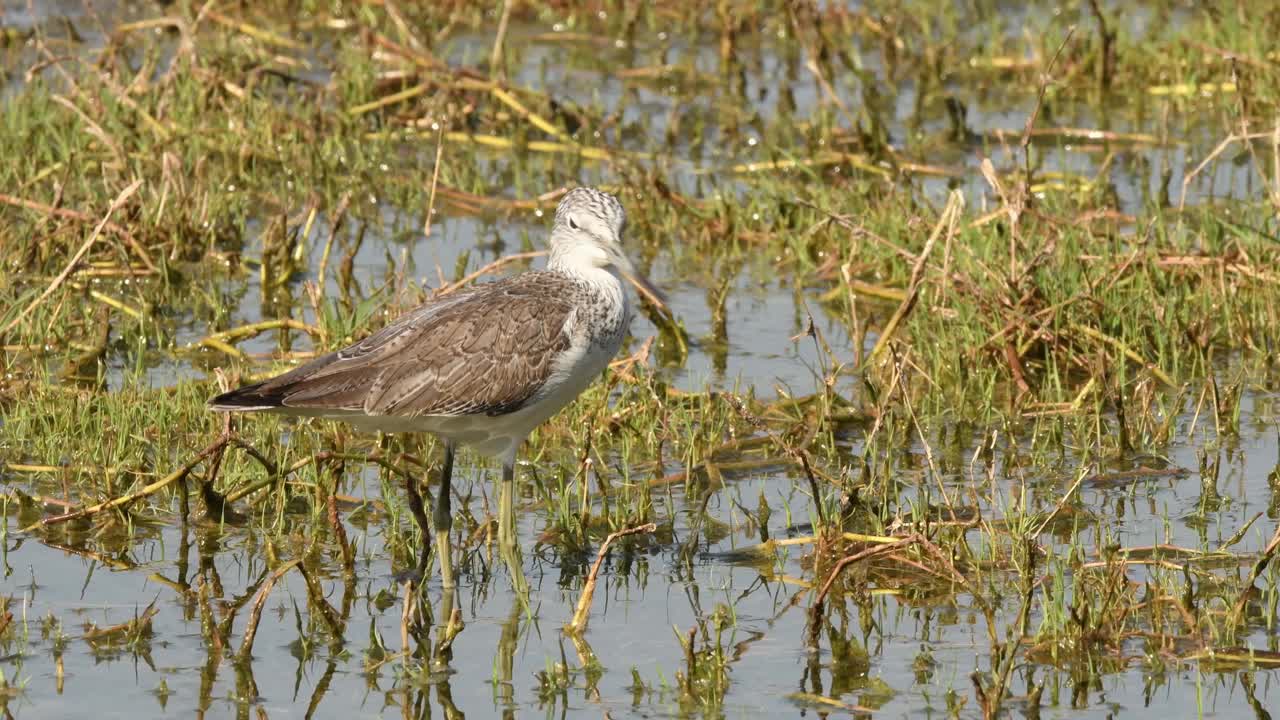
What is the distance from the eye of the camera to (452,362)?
258 inches

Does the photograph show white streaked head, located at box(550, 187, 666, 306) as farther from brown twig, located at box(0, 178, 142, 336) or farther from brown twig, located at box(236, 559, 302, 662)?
brown twig, located at box(236, 559, 302, 662)

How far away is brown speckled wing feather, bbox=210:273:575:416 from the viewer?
6383mm

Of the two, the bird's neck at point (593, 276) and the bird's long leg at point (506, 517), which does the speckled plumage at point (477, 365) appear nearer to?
the bird's neck at point (593, 276)

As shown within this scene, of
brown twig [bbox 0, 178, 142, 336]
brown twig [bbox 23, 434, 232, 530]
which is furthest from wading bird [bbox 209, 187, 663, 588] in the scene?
brown twig [bbox 0, 178, 142, 336]

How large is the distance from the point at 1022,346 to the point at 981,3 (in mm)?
6870

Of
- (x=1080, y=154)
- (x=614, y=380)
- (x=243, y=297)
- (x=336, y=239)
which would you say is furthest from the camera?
(x=1080, y=154)

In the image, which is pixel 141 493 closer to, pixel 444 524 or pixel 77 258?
pixel 444 524

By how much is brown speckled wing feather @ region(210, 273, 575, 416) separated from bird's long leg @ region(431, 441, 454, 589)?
0.34m

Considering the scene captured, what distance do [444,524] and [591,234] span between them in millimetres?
1220

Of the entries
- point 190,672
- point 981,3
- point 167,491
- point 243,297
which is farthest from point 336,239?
point 981,3

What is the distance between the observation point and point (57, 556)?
669 centimetres

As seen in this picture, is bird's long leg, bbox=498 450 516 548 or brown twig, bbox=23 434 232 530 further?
bird's long leg, bbox=498 450 516 548

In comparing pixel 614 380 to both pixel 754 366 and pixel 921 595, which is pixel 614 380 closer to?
pixel 754 366

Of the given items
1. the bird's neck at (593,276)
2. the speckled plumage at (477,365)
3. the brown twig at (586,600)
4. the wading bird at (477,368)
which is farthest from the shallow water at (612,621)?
the bird's neck at (593,276)
